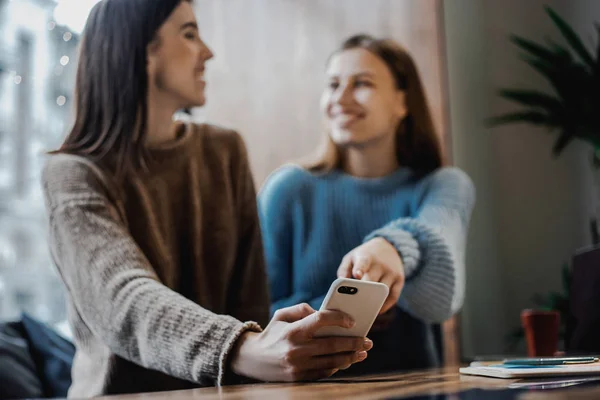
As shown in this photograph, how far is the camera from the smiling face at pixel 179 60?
1.54 meters

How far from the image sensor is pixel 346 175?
1.78 meters

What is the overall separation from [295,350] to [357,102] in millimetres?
884

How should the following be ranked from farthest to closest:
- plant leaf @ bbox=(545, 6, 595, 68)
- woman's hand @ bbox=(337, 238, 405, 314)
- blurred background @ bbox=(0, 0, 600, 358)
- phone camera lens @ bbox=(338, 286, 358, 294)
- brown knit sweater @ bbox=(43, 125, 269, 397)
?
plant leaf @ bbox=(545, 6, 595, 68) < blurred background @ bbox=(0, 0, 600, 358) < woman's hand @ bbox=(337, 238, 405, 314) < brown knit sweater @ bbox=(43, 125, 269, 397) < phone camera lens @ bbox=(338, 286, 358, 294)

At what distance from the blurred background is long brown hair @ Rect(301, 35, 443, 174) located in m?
0.03

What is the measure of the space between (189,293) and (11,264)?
51 cm

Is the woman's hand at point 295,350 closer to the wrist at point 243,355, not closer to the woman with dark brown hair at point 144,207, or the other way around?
the wrist at point 243,355

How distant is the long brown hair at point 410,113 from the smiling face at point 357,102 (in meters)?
0.04

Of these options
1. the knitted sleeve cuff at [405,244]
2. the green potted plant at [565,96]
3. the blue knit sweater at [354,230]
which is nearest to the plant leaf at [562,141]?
the green potted plant at [565,96]

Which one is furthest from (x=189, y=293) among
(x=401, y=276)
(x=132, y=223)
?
(x=401, y=276)

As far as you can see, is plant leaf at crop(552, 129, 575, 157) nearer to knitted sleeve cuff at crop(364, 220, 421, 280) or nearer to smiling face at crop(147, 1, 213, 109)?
knitted sleeve cuff at crop(364, 220, 421, 280)

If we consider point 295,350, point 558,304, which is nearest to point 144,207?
point 295,350

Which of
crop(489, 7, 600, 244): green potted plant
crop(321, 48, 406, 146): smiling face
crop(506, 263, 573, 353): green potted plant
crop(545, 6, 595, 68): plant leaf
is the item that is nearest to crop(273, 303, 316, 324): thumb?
crop(321, 48, 406, 146): smiling face

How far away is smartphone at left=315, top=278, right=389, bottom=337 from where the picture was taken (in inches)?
37.4

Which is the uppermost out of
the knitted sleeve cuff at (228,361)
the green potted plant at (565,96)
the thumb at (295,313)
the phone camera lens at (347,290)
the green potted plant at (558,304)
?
the green potted plant at (565,96)
